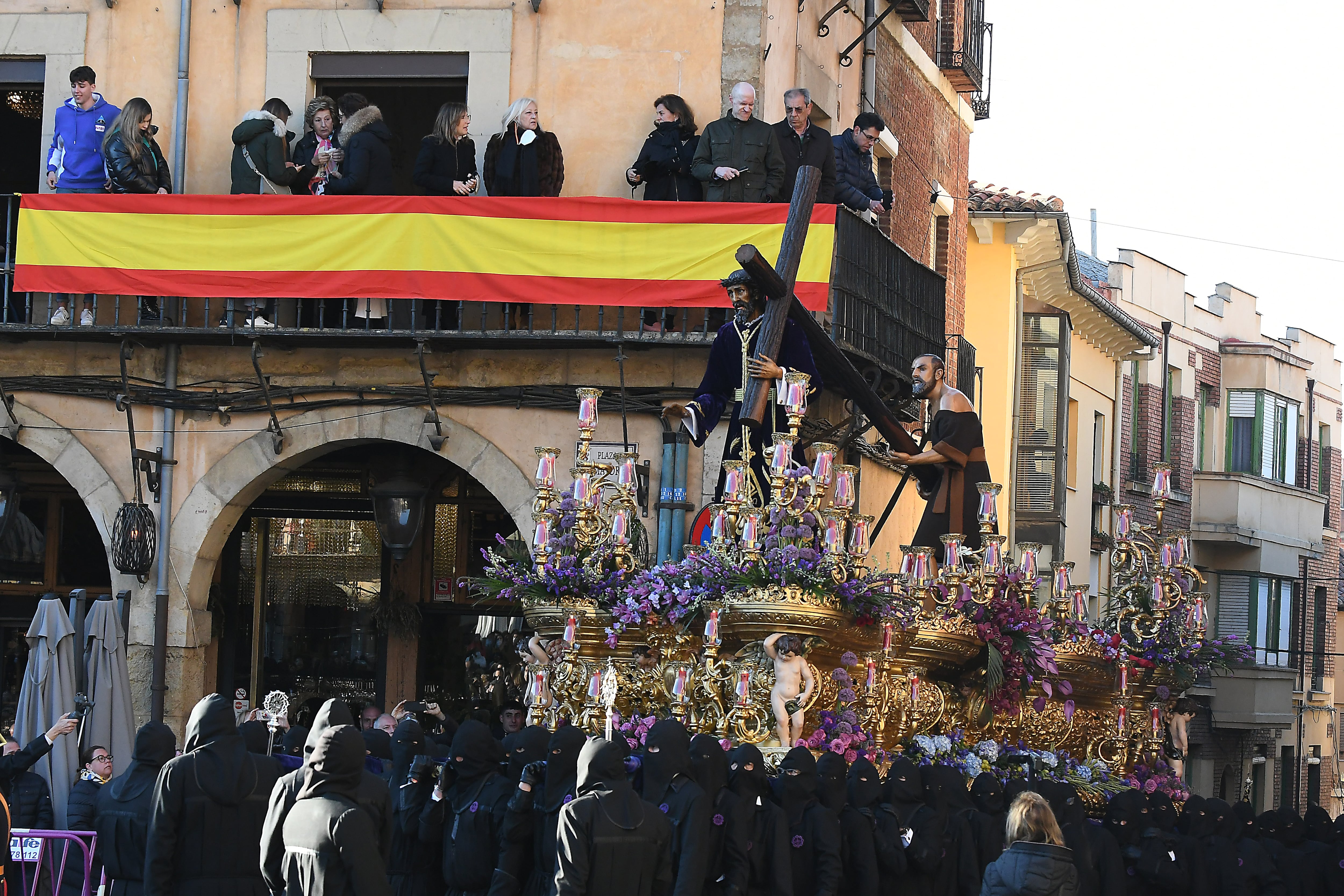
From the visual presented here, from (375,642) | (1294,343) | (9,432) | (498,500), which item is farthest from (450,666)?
(1294,343)

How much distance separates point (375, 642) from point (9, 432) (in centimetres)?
383

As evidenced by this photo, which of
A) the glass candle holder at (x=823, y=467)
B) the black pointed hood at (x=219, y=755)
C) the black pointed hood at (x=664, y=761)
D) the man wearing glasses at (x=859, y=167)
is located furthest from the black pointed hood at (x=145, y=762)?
the man wearing glasses at (x=859, y=167)

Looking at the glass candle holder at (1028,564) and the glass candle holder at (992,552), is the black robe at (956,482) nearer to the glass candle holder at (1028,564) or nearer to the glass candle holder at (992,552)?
the glass candle holder at (1028,564)

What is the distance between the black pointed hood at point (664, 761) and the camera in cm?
941

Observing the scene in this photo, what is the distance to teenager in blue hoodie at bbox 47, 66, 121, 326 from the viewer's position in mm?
16344

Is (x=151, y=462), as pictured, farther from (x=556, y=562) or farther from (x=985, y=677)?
(x=985, y=677)

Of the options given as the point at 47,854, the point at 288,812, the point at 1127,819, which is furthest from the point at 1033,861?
the point at 47,854

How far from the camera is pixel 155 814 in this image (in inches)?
326

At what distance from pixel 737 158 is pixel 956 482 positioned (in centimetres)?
363

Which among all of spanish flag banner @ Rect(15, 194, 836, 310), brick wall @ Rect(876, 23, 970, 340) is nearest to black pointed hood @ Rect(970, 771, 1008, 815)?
spanish flag banner @ Rect(15, 194, 836, 310)

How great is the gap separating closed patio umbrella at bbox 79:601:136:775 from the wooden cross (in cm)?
541

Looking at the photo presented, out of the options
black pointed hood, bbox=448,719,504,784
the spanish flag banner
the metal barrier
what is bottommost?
the metal barrier

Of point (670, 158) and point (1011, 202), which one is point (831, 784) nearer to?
point (670, 158)

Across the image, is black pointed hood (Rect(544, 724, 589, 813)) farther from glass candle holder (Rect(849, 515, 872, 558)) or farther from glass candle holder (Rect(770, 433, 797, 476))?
glass candle holder (Rect(849, 515, 872, 558))
